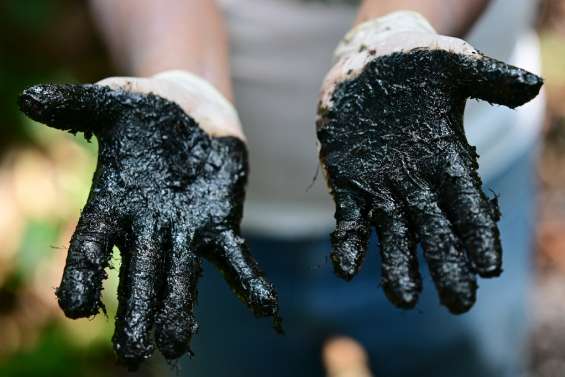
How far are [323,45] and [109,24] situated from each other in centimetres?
46

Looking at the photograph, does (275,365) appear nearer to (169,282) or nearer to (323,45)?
(323,45)

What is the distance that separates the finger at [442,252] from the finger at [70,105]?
0.47 m

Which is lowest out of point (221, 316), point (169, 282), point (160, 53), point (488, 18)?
point (169, 282)

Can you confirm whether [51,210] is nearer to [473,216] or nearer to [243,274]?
[243,274]

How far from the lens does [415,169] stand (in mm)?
1088

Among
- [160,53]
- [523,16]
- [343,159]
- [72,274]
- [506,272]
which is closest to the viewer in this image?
[72,274]

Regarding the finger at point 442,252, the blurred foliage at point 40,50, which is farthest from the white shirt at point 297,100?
the blurred foliage at point 40,50

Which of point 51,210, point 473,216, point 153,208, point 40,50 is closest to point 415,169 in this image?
point 473,216

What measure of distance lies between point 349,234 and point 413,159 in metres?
0.15

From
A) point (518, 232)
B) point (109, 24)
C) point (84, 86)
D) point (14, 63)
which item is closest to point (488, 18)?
point (518, 232)

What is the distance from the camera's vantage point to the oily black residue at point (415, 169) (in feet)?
3.24

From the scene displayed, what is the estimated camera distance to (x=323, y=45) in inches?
65.2

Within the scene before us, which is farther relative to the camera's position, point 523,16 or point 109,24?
point 523,16

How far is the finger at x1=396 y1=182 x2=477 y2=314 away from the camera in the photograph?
96 centimetres
